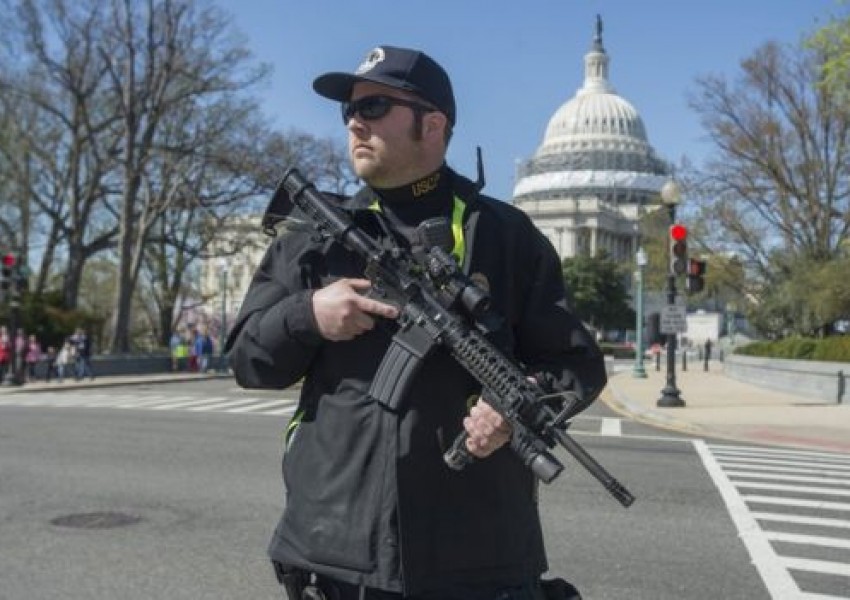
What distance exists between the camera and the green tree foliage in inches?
3770

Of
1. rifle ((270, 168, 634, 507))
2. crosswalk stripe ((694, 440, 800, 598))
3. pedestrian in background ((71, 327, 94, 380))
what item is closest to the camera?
rifle ((270, 168, 634, 507))

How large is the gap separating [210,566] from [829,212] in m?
36.7

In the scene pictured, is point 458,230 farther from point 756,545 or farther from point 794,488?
point 794,488

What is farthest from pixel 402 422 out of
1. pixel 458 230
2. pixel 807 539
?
pixel 807 539

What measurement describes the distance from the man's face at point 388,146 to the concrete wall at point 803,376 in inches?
839

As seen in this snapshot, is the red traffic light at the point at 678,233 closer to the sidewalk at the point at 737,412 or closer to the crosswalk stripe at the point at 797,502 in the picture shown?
the sidewalk at the point at 737,412

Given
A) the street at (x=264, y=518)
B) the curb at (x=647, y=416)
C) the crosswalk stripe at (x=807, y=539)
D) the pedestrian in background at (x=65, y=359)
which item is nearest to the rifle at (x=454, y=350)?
the street at (x=264, y=518)

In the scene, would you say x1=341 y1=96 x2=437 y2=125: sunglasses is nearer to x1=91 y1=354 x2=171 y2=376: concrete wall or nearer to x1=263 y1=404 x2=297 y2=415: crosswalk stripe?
x1=263 y1=404 x2=297 y2=415: crosswalk stripe

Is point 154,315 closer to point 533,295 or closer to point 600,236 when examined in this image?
point 533,295

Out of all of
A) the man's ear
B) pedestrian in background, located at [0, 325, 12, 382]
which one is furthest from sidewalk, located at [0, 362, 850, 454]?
the man's ear

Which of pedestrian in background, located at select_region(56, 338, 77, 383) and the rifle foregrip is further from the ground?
the rifle foregrip

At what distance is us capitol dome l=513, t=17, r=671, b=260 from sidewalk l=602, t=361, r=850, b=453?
10048 cm

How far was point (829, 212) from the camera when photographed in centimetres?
3850

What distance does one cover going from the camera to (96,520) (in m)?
7.78
